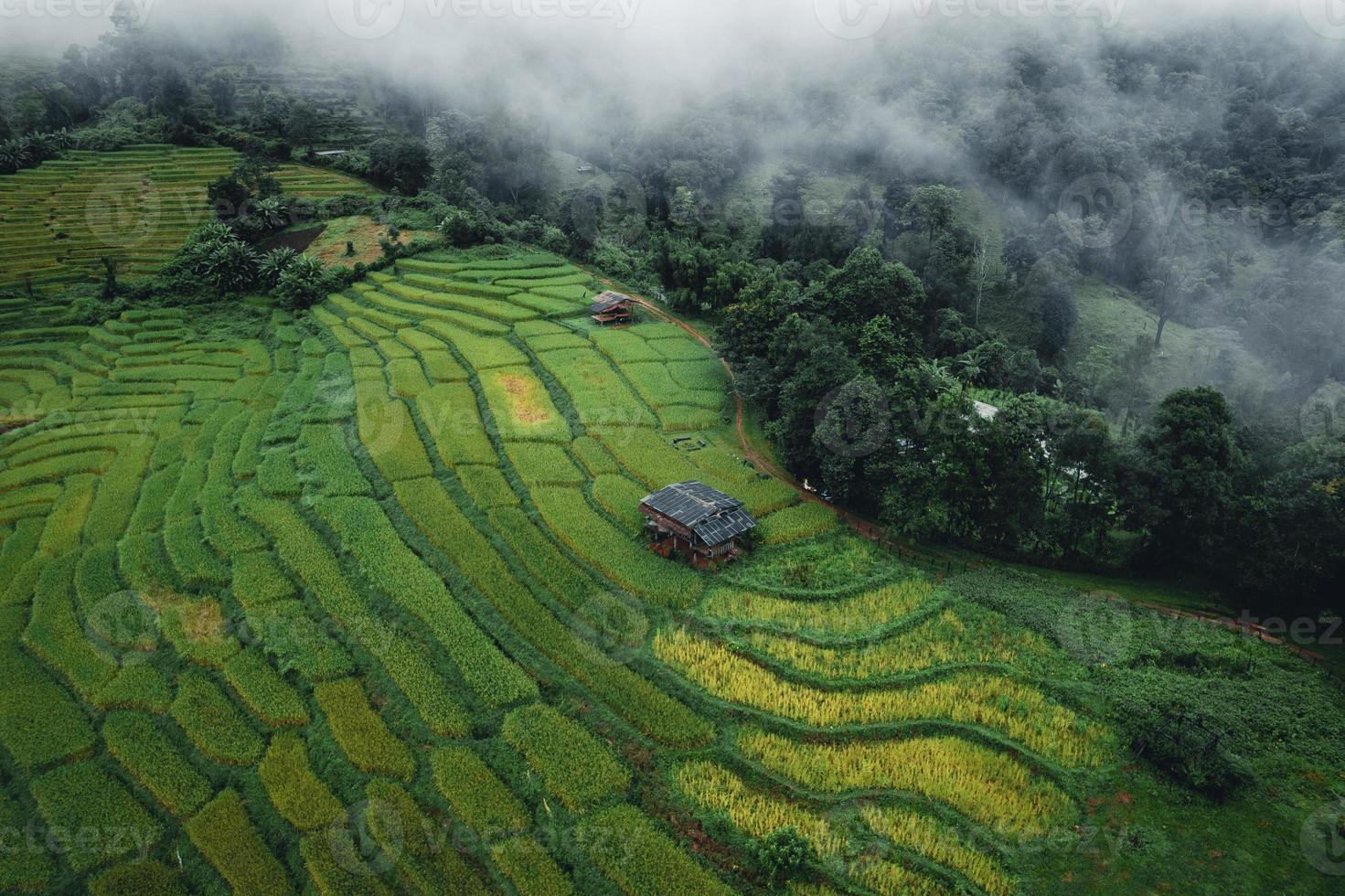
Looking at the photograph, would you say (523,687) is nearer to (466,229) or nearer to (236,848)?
(236,848)

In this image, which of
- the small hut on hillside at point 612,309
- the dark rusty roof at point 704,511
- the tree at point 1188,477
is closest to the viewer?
the tree at point 1188,477

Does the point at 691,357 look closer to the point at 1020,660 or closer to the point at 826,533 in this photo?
the point at 826,533

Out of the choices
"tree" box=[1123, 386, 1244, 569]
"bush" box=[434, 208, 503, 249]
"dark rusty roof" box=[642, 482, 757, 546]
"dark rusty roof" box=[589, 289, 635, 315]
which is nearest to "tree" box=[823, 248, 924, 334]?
"dark rusty roof" box=[589, 289, 635, 315]

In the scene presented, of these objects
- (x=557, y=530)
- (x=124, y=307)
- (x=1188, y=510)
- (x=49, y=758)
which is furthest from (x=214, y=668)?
(x=124, y=307)

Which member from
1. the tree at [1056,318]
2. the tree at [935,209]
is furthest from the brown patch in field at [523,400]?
the tree at [1056,318]

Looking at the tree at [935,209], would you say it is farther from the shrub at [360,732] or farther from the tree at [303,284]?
the shrub at [360,732]
